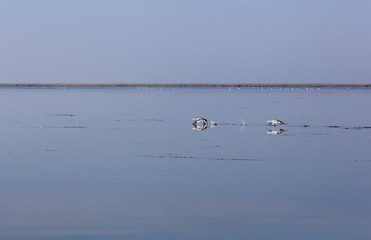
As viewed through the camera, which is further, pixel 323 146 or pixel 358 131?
pixel 358 131

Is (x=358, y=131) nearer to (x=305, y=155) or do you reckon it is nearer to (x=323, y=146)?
(x=323, y=146)

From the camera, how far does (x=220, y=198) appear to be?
14.4 meters

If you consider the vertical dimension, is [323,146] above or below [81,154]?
above

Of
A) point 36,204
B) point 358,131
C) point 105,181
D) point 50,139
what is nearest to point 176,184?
point 105,181

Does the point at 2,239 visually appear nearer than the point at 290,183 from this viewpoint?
Yes

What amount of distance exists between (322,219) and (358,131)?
22.8 m

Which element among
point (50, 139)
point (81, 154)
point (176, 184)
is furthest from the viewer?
point (50, 139)

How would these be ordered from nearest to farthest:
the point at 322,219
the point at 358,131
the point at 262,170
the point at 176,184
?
the point at 322,219, the point at 176,184, the point at 262,170, the point at 358,131

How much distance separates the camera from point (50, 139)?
28.9m

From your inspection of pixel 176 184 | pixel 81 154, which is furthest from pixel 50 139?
pixel 176 184

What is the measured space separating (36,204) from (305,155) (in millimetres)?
12034

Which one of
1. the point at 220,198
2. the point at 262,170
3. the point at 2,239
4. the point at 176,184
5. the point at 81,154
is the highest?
the point at 81,154

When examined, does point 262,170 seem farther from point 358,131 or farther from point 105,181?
point 358,131

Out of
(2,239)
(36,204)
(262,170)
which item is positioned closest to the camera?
(2,239)
